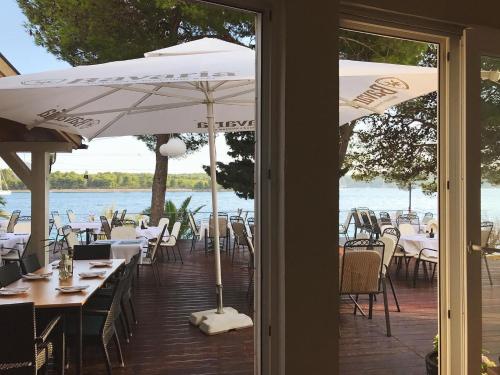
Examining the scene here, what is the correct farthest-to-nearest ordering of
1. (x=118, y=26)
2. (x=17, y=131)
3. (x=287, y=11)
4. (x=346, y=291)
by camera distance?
(x=118, y=26) → (x=17, y=131) → (x=346, y=291) → (x=287, y=11)

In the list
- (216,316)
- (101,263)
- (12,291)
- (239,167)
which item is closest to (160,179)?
(239,167)

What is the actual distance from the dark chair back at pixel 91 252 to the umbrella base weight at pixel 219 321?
119 cm

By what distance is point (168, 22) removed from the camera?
29.8 feet

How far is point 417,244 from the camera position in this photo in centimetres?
623

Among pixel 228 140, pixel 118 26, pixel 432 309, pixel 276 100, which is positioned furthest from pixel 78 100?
pixel 228 140

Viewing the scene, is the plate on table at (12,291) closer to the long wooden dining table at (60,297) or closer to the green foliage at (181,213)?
the long wooden dining table at (60,297)

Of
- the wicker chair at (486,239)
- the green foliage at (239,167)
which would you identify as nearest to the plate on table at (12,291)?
the wicker chair at (486,239)

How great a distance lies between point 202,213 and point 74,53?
Answer: 452cm

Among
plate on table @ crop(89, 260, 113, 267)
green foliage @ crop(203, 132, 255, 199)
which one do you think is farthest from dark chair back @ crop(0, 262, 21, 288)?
green foliage @ crop(203, 132, 255, 199)

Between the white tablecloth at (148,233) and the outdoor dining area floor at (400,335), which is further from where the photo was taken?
the white tablecloth at (148,233)

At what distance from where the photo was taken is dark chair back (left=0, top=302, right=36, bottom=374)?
2400 millimetres

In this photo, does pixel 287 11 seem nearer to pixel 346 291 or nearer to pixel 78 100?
pixel 346 291

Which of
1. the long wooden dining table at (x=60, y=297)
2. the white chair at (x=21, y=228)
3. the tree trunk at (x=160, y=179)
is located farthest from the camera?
the tree trunk at (x=160, y=179)

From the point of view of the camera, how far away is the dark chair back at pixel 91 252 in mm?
4852
